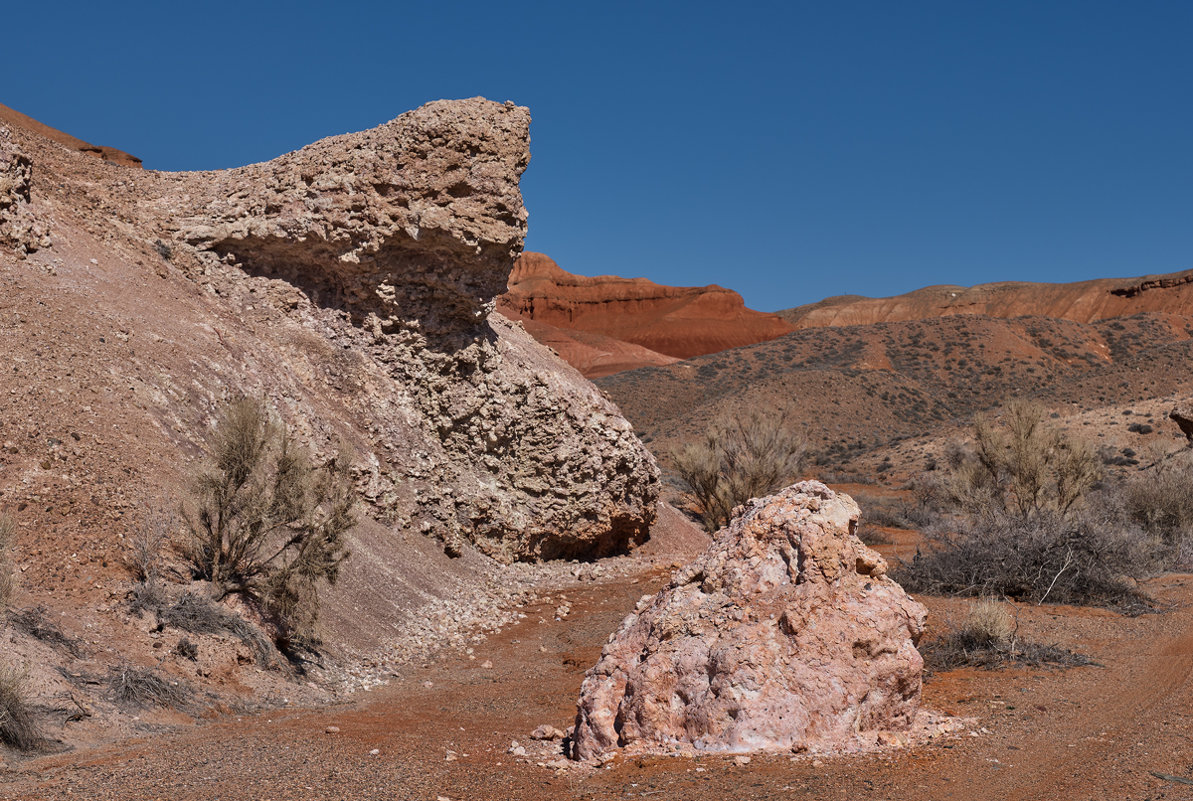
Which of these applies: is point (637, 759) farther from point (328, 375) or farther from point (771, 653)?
point (328, 375)

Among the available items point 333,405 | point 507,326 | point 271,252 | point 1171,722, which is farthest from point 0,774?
point 507,326

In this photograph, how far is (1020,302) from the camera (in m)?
103

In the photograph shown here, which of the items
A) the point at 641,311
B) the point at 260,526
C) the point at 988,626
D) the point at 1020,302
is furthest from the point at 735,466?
the point at 1020,302

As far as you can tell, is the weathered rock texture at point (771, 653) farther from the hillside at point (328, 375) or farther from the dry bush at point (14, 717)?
the hillside at point (328, 375)

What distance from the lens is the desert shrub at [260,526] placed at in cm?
889

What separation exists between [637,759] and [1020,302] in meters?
108

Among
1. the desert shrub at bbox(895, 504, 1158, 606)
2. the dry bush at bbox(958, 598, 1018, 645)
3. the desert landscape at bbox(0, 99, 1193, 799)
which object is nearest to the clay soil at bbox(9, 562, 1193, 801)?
the desert landscape at bbox(0, 99, 1193, 799)

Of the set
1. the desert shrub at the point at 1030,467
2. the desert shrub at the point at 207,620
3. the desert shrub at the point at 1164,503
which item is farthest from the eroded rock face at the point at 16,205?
the desert shrub at the point at 1164,503

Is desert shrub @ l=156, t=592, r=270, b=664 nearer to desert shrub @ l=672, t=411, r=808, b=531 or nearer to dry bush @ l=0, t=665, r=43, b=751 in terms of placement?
dry bush @ l=0, t=665, r=43, b=751

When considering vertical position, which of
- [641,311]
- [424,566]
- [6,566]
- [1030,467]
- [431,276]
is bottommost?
[424,566]

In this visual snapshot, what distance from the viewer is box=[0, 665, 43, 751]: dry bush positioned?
18.4ft

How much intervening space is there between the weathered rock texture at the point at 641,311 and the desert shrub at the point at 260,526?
86.3m

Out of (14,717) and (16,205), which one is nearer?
(14,717)

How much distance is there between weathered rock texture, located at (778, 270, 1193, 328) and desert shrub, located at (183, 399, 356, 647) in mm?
84529
